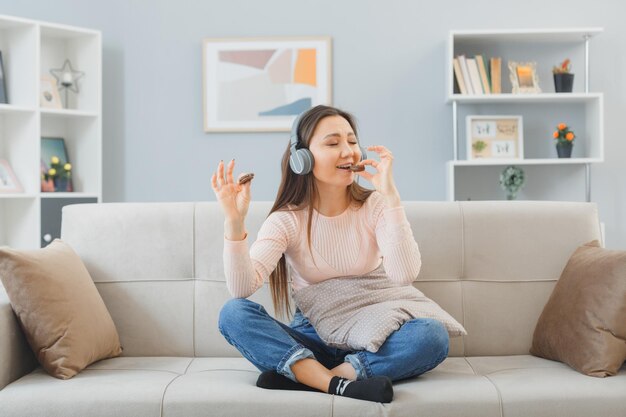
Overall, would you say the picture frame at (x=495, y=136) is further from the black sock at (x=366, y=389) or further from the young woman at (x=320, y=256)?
the black sock at (x=366, y=389)

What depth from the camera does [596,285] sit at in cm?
206

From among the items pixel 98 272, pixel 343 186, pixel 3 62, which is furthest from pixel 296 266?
pixel 3 62

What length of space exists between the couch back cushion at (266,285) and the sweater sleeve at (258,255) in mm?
208

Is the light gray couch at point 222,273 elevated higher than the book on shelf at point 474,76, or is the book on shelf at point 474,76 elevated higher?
the book on shelf at point 474,76

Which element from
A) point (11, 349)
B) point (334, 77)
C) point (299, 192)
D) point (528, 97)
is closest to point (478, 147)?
point (528, 97)

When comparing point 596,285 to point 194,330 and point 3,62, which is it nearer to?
point 194,330

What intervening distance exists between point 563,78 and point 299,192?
2171 millimetres

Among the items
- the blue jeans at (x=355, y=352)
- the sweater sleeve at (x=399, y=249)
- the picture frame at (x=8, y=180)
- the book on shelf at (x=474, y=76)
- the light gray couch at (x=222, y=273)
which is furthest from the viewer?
the book on shelf at (x=474, y=76)

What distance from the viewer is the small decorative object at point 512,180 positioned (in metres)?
3.92

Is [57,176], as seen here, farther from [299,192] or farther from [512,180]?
[512,180]

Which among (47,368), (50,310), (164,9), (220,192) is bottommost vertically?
(47,368)

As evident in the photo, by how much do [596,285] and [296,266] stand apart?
78cm

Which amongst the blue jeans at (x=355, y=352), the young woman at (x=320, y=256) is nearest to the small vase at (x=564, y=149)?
the young woman at (x=320, y=256)

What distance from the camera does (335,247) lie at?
2.16 meters
